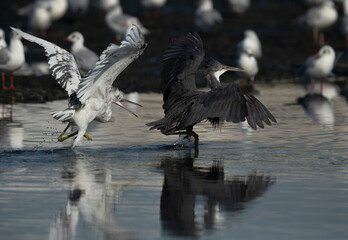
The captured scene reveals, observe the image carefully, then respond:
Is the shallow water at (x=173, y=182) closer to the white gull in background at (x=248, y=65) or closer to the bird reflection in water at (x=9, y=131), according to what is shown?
the bird reflection in water at (x=9, y=131)

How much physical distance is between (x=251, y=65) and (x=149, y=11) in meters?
12.4

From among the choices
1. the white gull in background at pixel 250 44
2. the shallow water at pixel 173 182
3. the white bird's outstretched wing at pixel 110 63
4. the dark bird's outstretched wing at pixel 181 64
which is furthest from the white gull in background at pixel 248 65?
the white bird's outstretched wing at pixel 110 63

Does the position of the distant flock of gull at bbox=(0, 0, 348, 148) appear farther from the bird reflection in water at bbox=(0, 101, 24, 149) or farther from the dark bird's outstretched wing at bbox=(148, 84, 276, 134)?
the bird reflection in water at bbox=(0, 101, 24, 149)

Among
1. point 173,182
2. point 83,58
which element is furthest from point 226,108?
point 83,58

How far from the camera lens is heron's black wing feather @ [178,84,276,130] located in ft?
28.9

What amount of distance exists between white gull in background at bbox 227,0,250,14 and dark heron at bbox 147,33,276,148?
17669mm

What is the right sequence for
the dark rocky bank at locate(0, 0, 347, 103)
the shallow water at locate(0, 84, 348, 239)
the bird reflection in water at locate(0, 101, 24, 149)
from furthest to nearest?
the dark rocky bank at locate(0, 0, 347, 103) < the bird reflection in water at locate(0, 101, 24, 149) < the shallow water at locate(0, 84, 348, 239)

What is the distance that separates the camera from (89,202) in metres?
7.19

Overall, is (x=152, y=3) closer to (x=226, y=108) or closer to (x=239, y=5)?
(x=239, y=5)

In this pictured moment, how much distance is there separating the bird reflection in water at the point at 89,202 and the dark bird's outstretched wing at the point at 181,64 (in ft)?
4.80

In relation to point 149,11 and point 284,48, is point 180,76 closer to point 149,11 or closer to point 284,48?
point 284,48

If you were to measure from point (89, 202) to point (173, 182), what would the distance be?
1155 mm

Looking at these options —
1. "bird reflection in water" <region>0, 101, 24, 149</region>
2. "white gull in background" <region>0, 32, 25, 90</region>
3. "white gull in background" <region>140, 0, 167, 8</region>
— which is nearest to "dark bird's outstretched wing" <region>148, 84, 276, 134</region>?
"bird reflection in water" <region>0, 101, 24, 149</region>

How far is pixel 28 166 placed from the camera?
8.82 m
